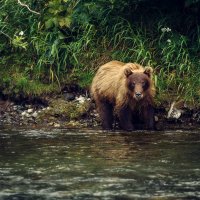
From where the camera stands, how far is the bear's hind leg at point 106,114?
12.8 meters

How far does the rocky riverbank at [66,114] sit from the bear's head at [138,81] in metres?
0.64

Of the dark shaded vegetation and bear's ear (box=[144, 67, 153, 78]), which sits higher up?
the dark shaded vegetation

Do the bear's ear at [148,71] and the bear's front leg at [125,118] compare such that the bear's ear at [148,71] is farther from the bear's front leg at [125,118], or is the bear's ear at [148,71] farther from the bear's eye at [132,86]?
the bear's front leg at [125,118]

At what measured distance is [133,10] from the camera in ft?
47.1

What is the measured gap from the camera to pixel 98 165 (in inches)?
367

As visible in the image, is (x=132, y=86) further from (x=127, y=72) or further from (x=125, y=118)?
(x=125, y=118)

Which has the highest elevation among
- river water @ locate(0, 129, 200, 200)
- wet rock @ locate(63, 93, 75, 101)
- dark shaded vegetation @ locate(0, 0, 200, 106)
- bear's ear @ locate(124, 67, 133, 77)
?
dark shaded vegetation @ locate(0, 0, 200, 106)

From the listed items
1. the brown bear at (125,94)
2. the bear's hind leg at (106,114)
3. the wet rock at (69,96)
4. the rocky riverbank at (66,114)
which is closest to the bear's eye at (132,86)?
the brown bear at (125,94)

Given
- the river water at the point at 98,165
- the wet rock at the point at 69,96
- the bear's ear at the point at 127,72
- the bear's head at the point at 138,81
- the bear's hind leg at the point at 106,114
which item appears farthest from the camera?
the wet rock at the point at 69,96

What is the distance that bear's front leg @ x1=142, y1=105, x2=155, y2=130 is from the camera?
12.5 m

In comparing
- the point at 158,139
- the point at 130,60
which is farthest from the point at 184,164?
the point at 130,60

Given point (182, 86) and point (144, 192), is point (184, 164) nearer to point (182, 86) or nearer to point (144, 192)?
point (144, 192)

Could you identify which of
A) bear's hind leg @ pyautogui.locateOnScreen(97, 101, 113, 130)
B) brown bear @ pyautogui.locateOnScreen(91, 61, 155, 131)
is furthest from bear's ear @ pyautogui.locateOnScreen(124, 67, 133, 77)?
bear's hind leg @ pyautogui.locateOnScreen(97, 101, 113, 130)

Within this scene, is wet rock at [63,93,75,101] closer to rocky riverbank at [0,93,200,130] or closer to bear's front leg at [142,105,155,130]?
rocky riverbank at [0,93,200,130]
